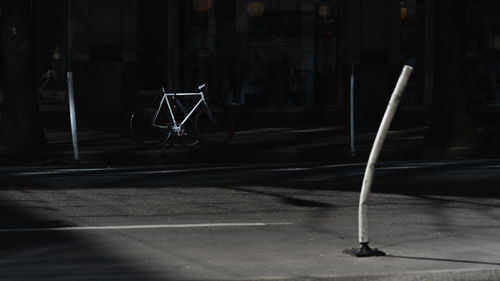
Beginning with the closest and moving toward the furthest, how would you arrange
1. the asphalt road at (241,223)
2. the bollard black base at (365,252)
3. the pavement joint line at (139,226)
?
the asphalt road at (241,223)
the bollard black base at (365,252)
the pavement joint line at (139,226)

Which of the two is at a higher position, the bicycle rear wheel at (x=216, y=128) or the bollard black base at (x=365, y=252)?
the bicycle rear wheel at (x=216, y=128)

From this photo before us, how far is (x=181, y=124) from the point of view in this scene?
16656mm

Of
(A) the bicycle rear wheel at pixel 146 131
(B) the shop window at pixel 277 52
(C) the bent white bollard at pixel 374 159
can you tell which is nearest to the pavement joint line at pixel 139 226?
(C) the bent white bollard at pixel 374 159

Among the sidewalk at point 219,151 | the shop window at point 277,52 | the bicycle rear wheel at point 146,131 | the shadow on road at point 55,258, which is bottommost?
the sidewalk at point 219,151

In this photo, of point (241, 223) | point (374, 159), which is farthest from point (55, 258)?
point (374, 159)

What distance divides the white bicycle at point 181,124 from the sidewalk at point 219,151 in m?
0.22

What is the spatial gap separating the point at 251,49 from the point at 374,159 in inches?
594

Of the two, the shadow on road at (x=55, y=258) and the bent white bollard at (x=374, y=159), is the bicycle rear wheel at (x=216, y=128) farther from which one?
the bent white bollard at (x=374, y=159)

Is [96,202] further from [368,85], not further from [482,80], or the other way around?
[482,80]

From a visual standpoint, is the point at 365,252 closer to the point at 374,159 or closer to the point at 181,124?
the point at 374,159

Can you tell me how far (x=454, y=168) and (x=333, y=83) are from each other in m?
8.72

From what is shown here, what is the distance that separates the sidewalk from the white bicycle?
215mm

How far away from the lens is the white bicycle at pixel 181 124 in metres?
16.6

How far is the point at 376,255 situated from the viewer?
7.64 m
